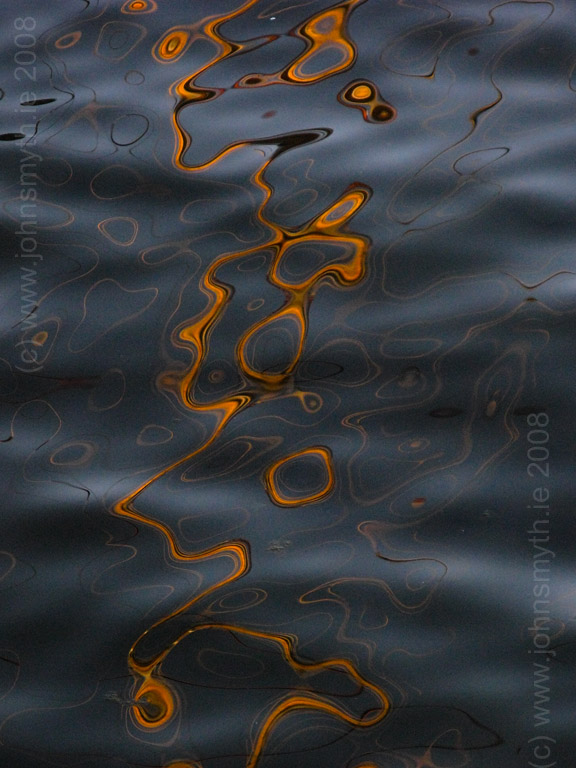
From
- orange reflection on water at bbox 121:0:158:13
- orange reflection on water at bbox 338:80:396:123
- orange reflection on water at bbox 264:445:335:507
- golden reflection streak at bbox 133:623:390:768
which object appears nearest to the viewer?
golden reflection streak at bbox 133:623:390:768

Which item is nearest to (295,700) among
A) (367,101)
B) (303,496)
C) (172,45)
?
(303,496)

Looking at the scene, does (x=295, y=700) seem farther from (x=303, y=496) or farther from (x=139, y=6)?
(x=139, y=6)

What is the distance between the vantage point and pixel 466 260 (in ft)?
6.11

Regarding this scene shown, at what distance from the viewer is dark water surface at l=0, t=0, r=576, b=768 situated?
1.34m

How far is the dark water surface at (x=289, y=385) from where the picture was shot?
1.34 m

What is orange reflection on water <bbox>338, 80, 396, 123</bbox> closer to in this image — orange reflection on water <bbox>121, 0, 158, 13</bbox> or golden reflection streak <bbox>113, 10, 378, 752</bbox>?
golden reflection streak <bbox>113, 10, 378, 752</bbox>

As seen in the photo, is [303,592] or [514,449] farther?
[514,449]

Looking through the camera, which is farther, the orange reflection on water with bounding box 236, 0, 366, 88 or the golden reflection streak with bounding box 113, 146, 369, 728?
the orange reflection on water with bounding box 236, 0, 366, 88

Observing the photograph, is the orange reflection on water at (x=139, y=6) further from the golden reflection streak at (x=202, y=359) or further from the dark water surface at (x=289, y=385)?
the golden reflection streak at (x=202, y=359)

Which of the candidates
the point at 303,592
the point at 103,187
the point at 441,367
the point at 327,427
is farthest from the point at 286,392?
the point at 103,187

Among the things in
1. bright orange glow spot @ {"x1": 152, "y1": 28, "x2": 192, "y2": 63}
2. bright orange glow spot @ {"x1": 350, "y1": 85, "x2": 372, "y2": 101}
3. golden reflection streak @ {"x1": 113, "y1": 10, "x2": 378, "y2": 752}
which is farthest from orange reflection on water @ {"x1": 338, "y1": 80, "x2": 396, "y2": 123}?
bright orange glow spot @ {"x1": 152, "y1": 28, "x2": 192, "y2": 63}

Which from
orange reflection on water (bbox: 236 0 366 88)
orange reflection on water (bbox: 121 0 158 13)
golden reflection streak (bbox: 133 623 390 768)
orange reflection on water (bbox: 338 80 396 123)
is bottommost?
golden reflection streak (bbox: 133 623 390 768)

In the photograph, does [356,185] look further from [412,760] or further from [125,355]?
[412,760]

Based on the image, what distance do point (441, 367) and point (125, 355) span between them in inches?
22.1
